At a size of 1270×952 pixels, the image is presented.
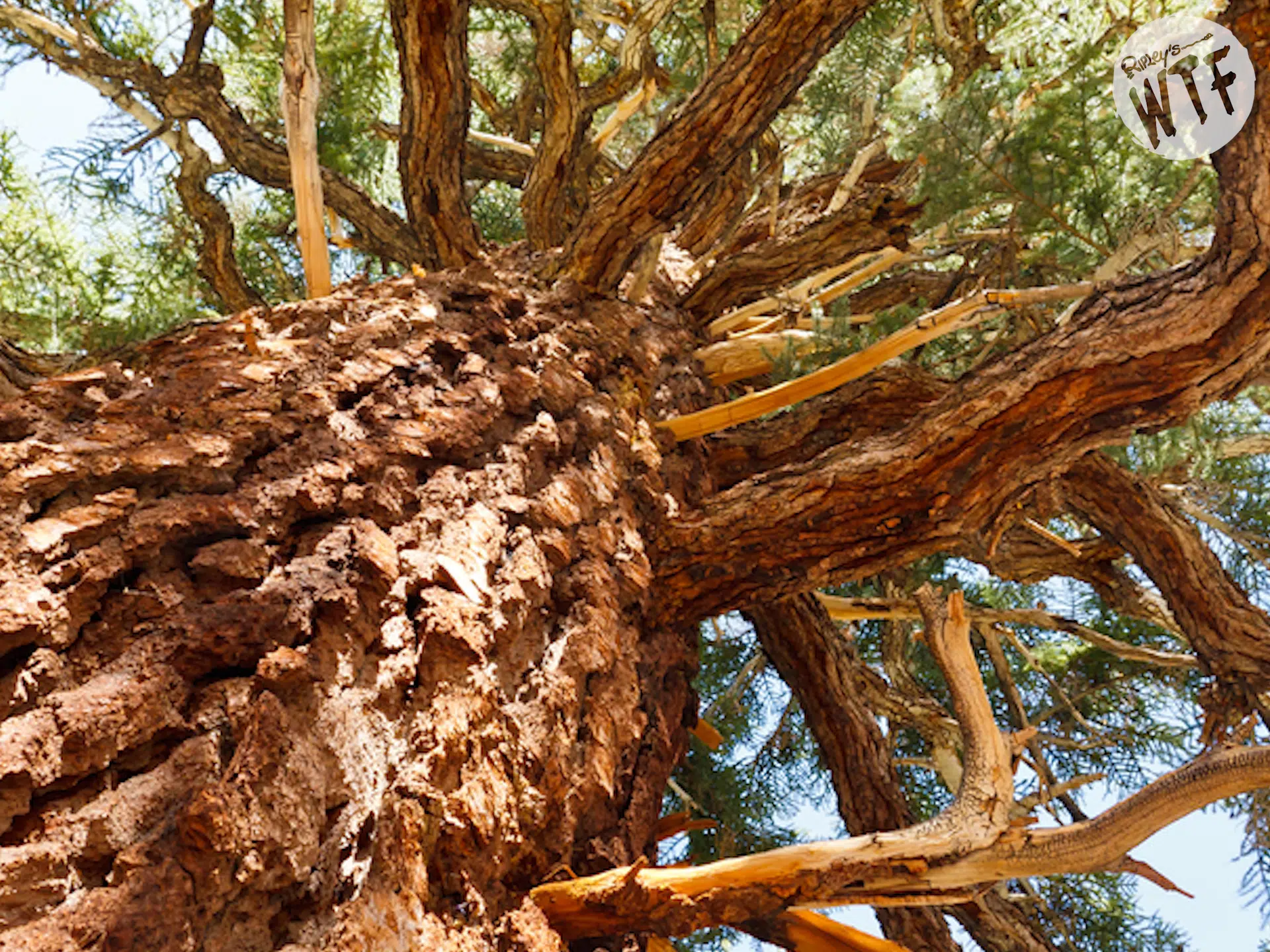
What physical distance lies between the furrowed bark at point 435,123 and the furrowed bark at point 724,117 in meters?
0.48

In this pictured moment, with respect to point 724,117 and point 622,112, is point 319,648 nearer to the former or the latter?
point 724,117

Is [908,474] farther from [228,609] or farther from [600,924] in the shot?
[228,609]

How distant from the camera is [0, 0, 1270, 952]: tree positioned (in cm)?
120

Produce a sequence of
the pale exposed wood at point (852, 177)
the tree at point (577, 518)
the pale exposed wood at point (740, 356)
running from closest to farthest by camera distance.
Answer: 1. the tree at point (577, 518)
2. the pale exposed wood at point (740, 356)
3. the pale exposed wood at point (852, 177)

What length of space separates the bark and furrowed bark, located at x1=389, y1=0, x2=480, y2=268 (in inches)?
29.8

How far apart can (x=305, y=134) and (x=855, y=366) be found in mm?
1272

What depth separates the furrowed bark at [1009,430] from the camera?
1.93 meters

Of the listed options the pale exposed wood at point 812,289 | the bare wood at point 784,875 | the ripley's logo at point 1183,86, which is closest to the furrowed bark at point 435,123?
the pale exposed wood at point 812,289

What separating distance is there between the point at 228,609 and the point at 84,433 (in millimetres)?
352

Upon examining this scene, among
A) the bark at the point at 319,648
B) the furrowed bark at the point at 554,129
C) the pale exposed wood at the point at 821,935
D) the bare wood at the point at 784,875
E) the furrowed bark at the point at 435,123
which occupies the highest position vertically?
the furrowed bark at the point at 554,129

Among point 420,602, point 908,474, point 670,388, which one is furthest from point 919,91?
point 420,602

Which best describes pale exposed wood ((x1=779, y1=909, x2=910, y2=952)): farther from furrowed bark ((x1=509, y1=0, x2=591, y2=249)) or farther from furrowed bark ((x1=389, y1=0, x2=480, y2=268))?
furrowed bark ((x1=509, y1=0, x2=591, y2=249))

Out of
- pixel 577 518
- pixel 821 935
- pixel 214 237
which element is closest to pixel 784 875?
pixel 821 935

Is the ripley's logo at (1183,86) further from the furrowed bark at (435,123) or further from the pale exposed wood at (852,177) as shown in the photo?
the furrowed bark at (435,123)
